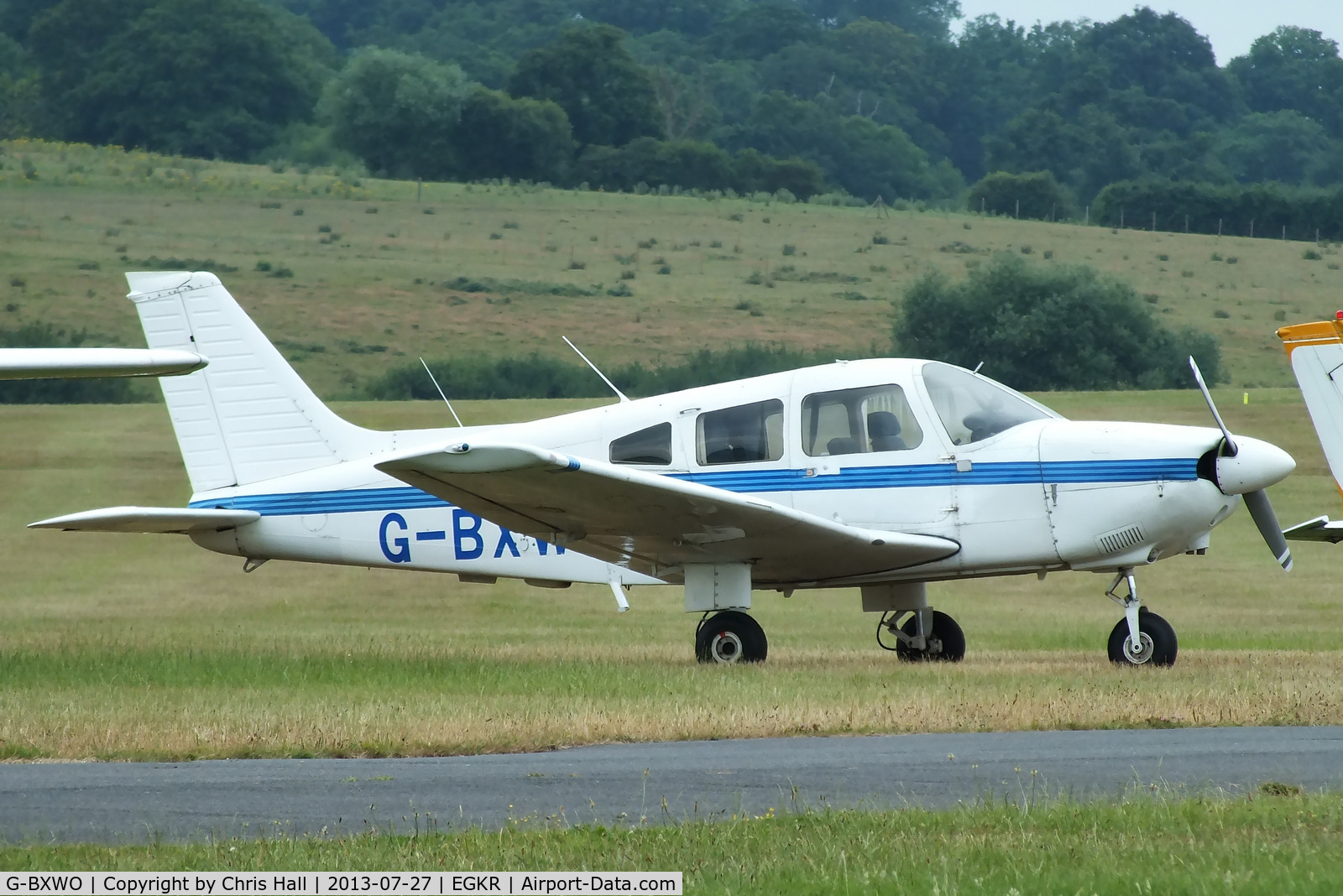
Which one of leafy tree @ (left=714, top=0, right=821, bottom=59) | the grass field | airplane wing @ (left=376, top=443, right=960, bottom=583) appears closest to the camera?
the grass field

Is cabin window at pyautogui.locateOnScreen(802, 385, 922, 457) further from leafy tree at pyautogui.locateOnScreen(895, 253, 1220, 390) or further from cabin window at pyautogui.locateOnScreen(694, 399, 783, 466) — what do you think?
leafy tree at pyautogui.locateOnScreen(895, 253, 1220, 390)

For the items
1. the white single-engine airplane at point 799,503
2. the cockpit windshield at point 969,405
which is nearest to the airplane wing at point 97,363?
the white single-engine airplane at point 799,503

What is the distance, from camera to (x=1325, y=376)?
38.5 ft

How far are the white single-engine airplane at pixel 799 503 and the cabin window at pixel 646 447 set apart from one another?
14 millimetres

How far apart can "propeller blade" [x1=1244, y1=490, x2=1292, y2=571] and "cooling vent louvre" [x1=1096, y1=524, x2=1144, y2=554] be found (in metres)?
0.83

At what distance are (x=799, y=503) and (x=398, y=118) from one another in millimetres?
73238

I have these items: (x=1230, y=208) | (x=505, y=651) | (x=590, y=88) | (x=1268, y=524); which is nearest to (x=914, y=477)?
(x=1268, y=524)

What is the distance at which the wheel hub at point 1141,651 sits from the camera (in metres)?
12.7

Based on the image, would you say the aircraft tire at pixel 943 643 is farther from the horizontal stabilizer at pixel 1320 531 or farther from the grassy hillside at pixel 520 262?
the grassy hillside at pixel 520 262

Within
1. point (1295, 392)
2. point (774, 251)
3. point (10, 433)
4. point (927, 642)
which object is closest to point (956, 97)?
point (774, 251)

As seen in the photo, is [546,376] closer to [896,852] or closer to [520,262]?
[520,262]

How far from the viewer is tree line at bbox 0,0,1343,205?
280 ft

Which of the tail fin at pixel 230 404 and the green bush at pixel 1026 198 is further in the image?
the green bush at pixel 1026 198

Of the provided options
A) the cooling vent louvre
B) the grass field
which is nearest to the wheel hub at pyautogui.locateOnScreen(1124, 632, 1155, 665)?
the grass field
